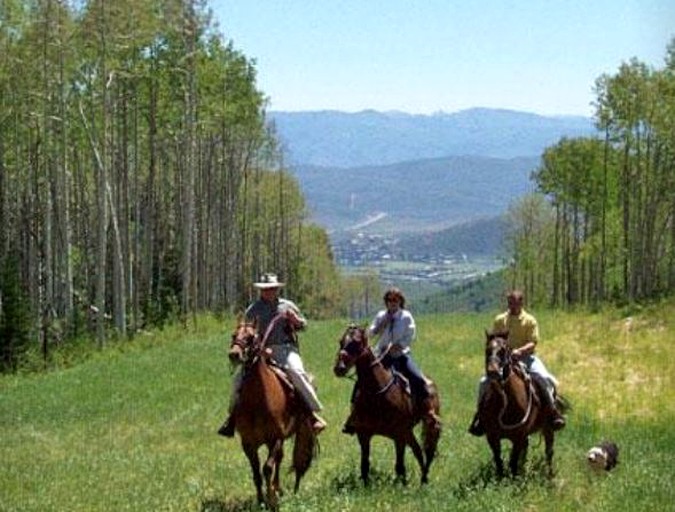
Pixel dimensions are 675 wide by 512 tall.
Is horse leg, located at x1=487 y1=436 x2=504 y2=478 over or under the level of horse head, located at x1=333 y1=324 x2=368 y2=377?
under

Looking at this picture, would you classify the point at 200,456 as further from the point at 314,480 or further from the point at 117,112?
the point at 117,112

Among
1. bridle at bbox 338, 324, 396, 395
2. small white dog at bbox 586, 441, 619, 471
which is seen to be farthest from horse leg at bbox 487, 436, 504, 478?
bridle at bbox 338, 324, 396, 395

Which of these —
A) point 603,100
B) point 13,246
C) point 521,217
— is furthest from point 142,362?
point 521,217

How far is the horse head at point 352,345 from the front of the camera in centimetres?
1335

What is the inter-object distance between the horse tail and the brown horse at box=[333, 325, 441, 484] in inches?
23.0

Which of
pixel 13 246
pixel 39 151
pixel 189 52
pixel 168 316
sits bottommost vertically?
pixel 168 316

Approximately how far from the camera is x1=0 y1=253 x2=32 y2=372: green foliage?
37188mm

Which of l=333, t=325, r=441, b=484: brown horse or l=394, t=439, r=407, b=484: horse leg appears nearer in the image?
l=333, t=325, r=441, b=484: brown horse

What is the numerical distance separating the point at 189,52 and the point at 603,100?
26850mm

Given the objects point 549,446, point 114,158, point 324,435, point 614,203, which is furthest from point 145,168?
point 549,446

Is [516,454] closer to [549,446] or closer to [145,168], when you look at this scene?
[549,446]

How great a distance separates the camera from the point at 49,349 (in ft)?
132

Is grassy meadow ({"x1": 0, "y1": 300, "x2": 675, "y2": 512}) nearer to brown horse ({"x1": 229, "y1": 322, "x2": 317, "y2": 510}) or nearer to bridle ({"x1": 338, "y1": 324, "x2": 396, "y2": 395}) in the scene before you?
brown horse ({"x1": 229, "y1": 322, "x2": 317, "y2": 510})

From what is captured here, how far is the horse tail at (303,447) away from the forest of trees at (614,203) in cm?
3928
